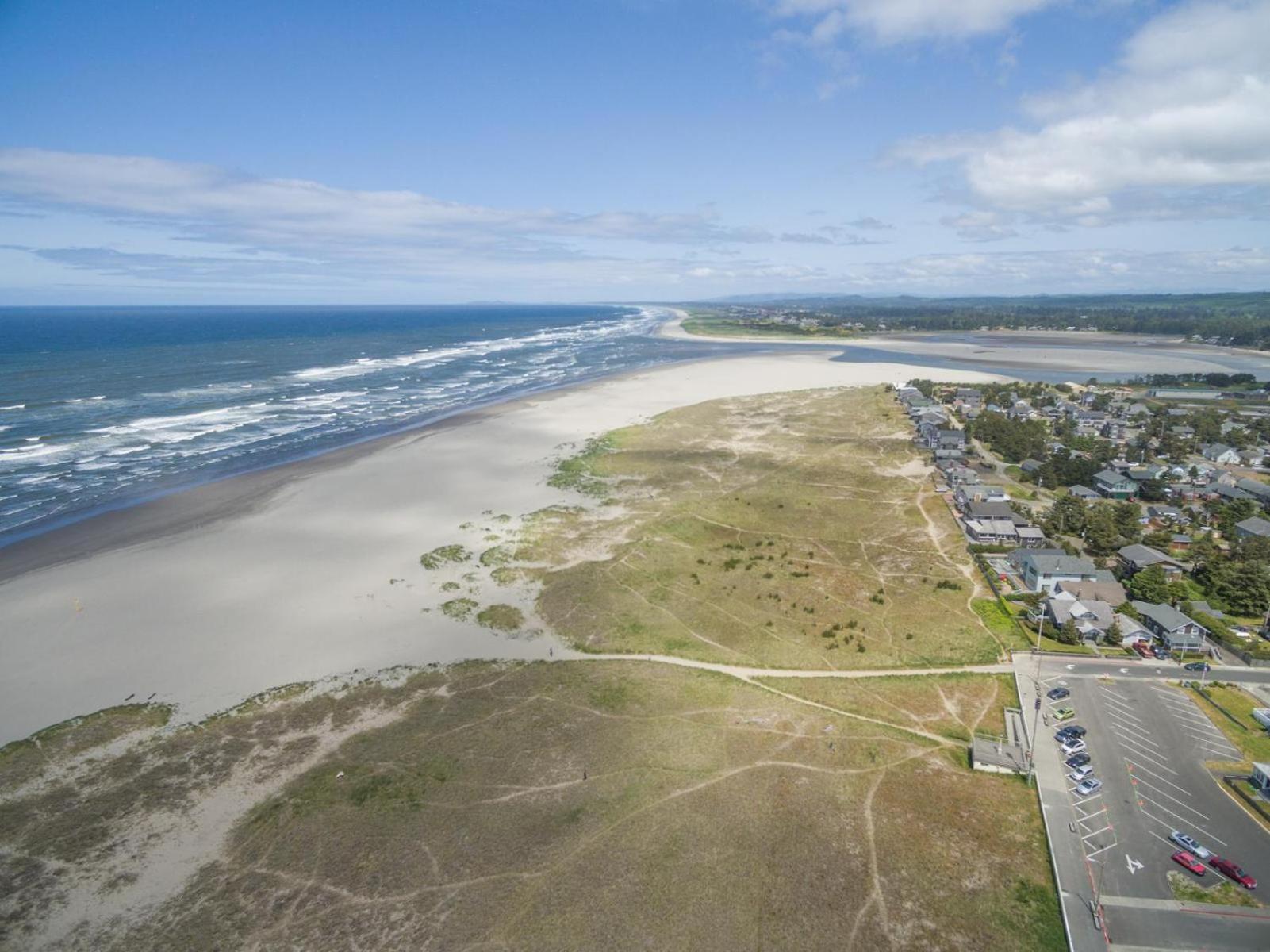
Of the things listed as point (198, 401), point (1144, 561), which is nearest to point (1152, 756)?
point (1144, 561)

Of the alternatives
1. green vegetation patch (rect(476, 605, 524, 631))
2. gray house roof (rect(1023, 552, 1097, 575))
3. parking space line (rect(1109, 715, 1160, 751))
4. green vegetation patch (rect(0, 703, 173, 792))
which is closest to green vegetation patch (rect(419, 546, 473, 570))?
green vegetation patch (rect(476, 605, 524, 631))

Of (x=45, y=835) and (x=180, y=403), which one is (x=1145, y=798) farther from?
(x=180, y=403)

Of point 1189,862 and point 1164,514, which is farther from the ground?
point 1164,514

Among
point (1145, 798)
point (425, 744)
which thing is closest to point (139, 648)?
point (425, 744)

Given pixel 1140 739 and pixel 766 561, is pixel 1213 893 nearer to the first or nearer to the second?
pixel 1140 739

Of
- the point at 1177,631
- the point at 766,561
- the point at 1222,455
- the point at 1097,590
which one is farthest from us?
the point at 1222,455

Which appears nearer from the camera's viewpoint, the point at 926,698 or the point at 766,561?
the point at 926,698

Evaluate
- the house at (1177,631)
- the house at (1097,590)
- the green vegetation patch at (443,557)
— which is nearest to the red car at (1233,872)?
the house at (1177,631)

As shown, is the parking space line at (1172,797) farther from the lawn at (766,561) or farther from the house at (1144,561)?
the house at (1144,561)
